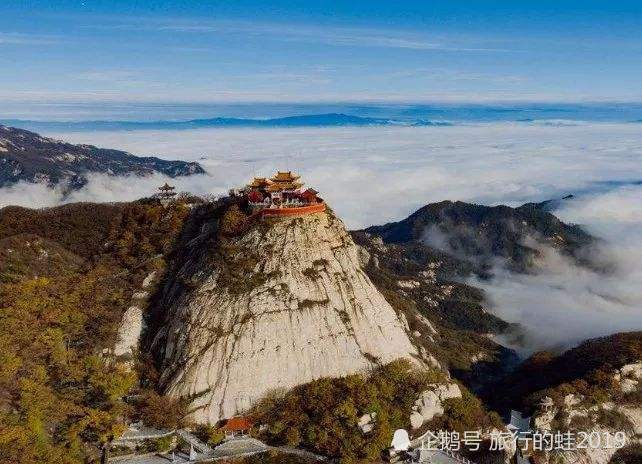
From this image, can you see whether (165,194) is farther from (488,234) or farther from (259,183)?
(488,234)

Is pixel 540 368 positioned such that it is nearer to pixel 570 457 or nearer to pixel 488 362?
pixel 488 362

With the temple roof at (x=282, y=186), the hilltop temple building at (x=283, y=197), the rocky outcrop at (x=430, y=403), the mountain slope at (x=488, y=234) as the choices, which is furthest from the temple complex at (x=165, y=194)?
the mountain slope at (x=488, y=234)

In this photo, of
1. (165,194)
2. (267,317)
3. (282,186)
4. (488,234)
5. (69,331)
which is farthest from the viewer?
(488,234)

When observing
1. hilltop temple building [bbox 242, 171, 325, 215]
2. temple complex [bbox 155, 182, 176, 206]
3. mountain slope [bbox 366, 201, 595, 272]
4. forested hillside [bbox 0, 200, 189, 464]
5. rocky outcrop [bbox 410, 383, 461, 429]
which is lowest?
mountain slope [bbox 366, 201, 595, 272]

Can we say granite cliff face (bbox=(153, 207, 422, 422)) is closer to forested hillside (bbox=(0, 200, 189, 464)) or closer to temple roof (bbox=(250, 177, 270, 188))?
forested hillside (bbox=(0, 200, 189, 464))

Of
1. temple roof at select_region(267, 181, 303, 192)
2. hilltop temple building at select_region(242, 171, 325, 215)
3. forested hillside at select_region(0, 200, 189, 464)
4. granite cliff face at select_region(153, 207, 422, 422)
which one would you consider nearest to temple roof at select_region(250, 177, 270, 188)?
hilltop temple building at select_region(242, 171, 325, 215)

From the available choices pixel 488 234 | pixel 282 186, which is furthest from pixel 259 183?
pixel 488 234
